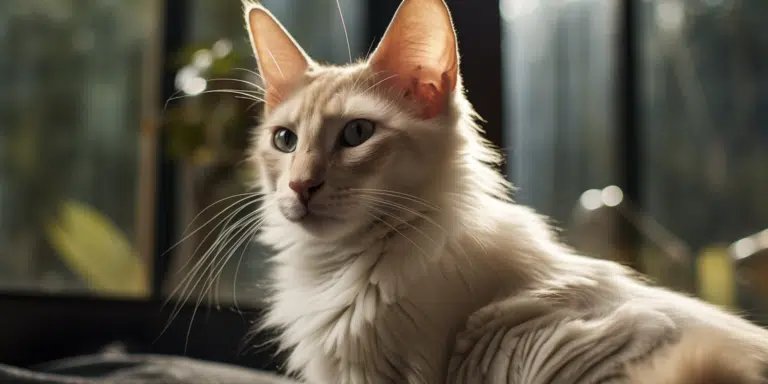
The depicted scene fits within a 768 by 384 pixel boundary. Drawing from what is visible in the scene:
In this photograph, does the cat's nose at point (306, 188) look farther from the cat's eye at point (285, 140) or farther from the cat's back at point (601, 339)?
the cat's back at point (601, 339)

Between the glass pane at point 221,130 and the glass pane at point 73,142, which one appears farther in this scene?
the glass pane at point 73,142

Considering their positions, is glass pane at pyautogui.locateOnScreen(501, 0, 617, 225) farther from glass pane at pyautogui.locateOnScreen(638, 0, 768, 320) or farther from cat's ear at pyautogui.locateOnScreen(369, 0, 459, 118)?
cat's ear at pyautogui.locateOnScreen(369, 0, 459, 118)

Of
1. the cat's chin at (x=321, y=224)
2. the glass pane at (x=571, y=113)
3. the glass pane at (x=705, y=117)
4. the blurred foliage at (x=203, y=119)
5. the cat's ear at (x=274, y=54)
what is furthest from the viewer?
the glass pane at (x=705, y=117)

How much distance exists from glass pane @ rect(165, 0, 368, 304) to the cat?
148 millimetres

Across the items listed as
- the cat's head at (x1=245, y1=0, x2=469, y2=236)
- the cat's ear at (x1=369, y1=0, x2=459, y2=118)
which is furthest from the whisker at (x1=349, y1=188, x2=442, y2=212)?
the cat's ear at (x1=369, y1=0, x2=459, y2=118)

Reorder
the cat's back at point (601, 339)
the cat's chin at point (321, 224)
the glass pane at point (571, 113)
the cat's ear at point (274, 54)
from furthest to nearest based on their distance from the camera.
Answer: the glass pane at point (571, 113), the cat's ear at point (274, 54), the cat's chin at point (321, 224), the cat's back at point (601, 339)

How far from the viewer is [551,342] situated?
0.72m

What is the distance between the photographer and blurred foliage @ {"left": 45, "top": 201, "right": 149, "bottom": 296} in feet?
6.46

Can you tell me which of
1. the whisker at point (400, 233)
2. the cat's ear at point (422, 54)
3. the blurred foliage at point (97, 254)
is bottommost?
the blurred foliage at point (97, 254)

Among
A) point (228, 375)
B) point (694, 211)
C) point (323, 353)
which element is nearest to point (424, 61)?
point (323, 353)

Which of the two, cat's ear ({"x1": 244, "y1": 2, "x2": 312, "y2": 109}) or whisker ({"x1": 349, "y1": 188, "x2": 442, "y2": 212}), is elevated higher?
cat's ear ({"x1": 244, "y1": 2, "x2": 312, "y2": 109})

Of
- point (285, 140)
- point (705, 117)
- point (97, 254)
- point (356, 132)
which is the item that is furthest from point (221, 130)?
point (705, 117)

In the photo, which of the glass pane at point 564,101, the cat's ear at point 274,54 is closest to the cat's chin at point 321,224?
the cat's ear at point 274,54

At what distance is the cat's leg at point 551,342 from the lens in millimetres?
691
